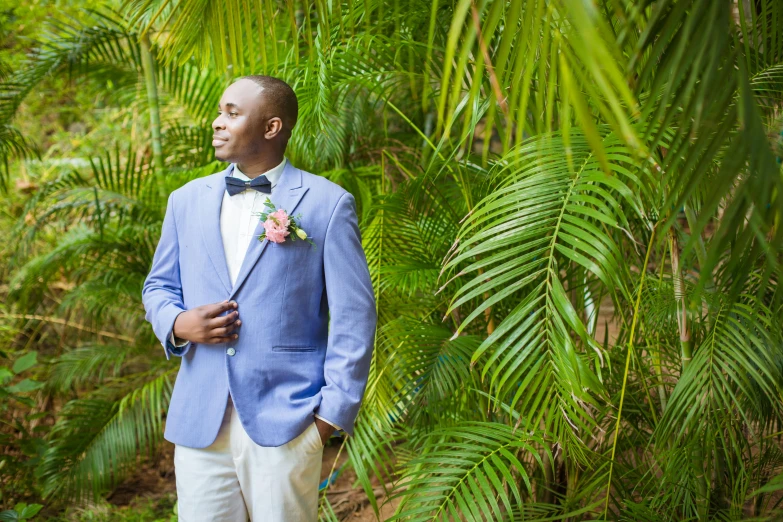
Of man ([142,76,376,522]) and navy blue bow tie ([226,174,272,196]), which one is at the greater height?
navy blue bow tie ([226,174,272,196])

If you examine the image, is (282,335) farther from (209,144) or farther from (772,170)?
(209,144)

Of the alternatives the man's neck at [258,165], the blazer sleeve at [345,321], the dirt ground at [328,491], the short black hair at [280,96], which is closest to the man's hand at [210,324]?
the blazer sleeve at [345,321]

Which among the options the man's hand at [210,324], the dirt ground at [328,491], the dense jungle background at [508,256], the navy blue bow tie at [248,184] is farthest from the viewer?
the dirt ground at [328,491]

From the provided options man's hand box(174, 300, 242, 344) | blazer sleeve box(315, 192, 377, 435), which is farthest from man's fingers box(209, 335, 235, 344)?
blazer sleeve box(315, 192, 377, 435)

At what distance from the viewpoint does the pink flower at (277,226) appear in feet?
5.71

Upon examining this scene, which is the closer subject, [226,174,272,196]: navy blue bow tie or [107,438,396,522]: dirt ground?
[226,174,272,196]: navy blue bow tie

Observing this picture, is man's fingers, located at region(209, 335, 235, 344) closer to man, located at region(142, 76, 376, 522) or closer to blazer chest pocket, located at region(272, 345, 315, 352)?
man, located at region(142, 76, 376, 522)

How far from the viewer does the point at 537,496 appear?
8.43 feet

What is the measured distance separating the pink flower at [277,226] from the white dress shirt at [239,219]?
0.09 m

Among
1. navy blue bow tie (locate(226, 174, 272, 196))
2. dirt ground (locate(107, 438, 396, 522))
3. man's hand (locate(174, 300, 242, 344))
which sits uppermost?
navy blue bow tie (locate(226, 174, 272, 196))

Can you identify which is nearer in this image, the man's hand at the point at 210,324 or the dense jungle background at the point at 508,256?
the dense jungle background at the point at 508,256

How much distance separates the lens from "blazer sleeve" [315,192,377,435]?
174 cm

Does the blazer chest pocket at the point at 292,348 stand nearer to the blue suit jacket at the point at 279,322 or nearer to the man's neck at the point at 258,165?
the blue suit jacket at the point at 279,322

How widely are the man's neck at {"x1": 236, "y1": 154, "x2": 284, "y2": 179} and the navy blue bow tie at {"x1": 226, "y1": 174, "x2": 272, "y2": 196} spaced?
0.11 feet
